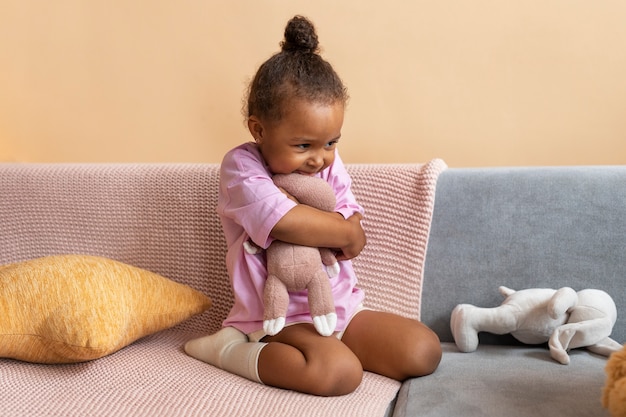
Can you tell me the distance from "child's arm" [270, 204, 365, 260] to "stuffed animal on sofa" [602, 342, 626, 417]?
545 millimetres

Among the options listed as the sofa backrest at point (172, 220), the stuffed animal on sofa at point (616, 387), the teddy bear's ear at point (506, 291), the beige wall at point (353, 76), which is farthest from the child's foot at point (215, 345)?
the beige wall at point (353, 76)

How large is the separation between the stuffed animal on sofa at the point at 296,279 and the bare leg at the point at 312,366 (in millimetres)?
34

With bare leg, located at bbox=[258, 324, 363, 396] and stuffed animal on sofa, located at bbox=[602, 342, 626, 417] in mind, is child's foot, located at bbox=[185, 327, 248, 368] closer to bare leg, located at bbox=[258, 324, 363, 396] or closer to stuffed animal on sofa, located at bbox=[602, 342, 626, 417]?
bare leg, located at bbox=[258, 324, 363, 396]

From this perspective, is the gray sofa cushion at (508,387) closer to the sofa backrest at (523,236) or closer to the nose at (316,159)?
the sofa backrest at (523,236)

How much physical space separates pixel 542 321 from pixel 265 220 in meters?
0.58

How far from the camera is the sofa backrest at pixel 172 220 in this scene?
1.60m

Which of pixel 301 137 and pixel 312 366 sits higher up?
pixel 301 137

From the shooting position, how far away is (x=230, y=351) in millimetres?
1407

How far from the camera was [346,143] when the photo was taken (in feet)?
6.95

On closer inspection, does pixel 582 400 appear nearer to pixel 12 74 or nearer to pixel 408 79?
pixel 408 79

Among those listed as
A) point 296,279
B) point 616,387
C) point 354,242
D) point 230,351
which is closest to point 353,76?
point 354,242

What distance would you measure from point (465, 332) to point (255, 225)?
0.48 meters

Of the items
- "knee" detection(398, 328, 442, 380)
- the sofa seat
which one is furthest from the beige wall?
the sofa seat

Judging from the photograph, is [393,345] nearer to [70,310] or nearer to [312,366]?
[312,366]
